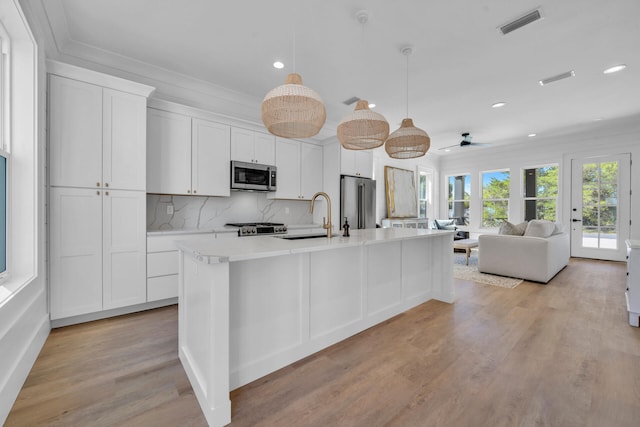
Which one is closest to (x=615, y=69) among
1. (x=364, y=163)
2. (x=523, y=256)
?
(x=523, y=256)

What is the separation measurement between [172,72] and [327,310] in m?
3.34

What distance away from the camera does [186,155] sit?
3.34 m

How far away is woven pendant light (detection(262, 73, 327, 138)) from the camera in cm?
180

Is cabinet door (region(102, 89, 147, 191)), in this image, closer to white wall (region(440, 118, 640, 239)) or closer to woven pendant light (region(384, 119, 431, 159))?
woven pendant light (region(384, 119, 431, 159))

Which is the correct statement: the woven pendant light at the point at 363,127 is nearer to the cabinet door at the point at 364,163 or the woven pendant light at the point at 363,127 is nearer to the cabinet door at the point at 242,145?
the cabinet door at the point at 242,145

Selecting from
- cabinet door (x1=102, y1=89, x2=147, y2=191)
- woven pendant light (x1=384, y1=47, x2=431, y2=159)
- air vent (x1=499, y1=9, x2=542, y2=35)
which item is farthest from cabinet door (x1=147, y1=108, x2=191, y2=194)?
air vent (x1=499, y1=9, x2=542, y2=35)

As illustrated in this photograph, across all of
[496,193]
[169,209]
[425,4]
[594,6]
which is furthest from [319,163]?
[496,193]

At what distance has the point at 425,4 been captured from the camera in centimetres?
221

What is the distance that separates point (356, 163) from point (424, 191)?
12.8ft

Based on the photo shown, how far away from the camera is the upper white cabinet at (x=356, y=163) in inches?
182

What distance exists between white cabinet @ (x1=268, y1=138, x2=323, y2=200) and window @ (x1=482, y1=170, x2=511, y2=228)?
5210mm

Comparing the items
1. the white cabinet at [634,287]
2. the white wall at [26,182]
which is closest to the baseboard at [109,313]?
the white wall at [26,182]

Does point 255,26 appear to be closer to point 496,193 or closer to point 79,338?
point 79,338

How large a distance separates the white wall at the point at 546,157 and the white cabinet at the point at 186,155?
648cm
